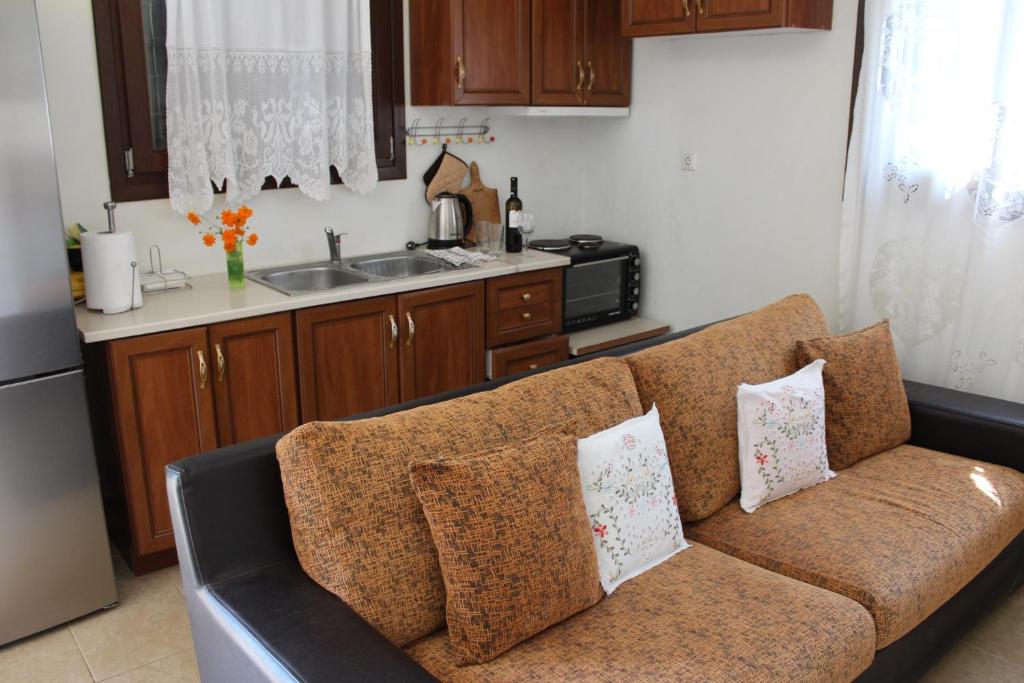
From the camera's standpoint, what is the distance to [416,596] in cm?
180

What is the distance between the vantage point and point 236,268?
10.8 ft

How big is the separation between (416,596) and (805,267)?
2519mm

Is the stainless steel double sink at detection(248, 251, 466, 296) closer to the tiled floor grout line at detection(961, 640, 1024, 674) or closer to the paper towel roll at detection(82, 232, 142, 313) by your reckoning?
the paper towel roll at detection(82, 232, 142, 313)

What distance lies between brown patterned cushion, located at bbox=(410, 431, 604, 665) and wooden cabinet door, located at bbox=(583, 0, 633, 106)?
2.64m

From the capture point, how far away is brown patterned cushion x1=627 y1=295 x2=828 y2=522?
2404 millimetres

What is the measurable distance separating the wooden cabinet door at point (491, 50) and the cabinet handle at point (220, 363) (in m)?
1.45

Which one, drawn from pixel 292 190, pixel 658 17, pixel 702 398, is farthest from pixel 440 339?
pixel 658 17

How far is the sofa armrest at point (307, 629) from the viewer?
4.98 feet

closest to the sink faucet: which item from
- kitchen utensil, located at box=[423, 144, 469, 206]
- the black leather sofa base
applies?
kitchen utensil, located at box=[423, 144, 469, 206]

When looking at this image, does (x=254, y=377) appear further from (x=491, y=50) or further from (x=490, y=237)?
(x=491, y=50)

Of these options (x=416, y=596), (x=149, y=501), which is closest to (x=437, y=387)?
(x=149, y=501)

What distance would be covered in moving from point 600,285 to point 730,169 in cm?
78

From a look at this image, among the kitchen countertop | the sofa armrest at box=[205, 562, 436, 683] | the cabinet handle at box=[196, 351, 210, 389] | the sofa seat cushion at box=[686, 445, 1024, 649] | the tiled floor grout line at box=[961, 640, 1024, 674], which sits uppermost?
the kitchen countertop

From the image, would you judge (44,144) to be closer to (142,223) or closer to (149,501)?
(142,223)
